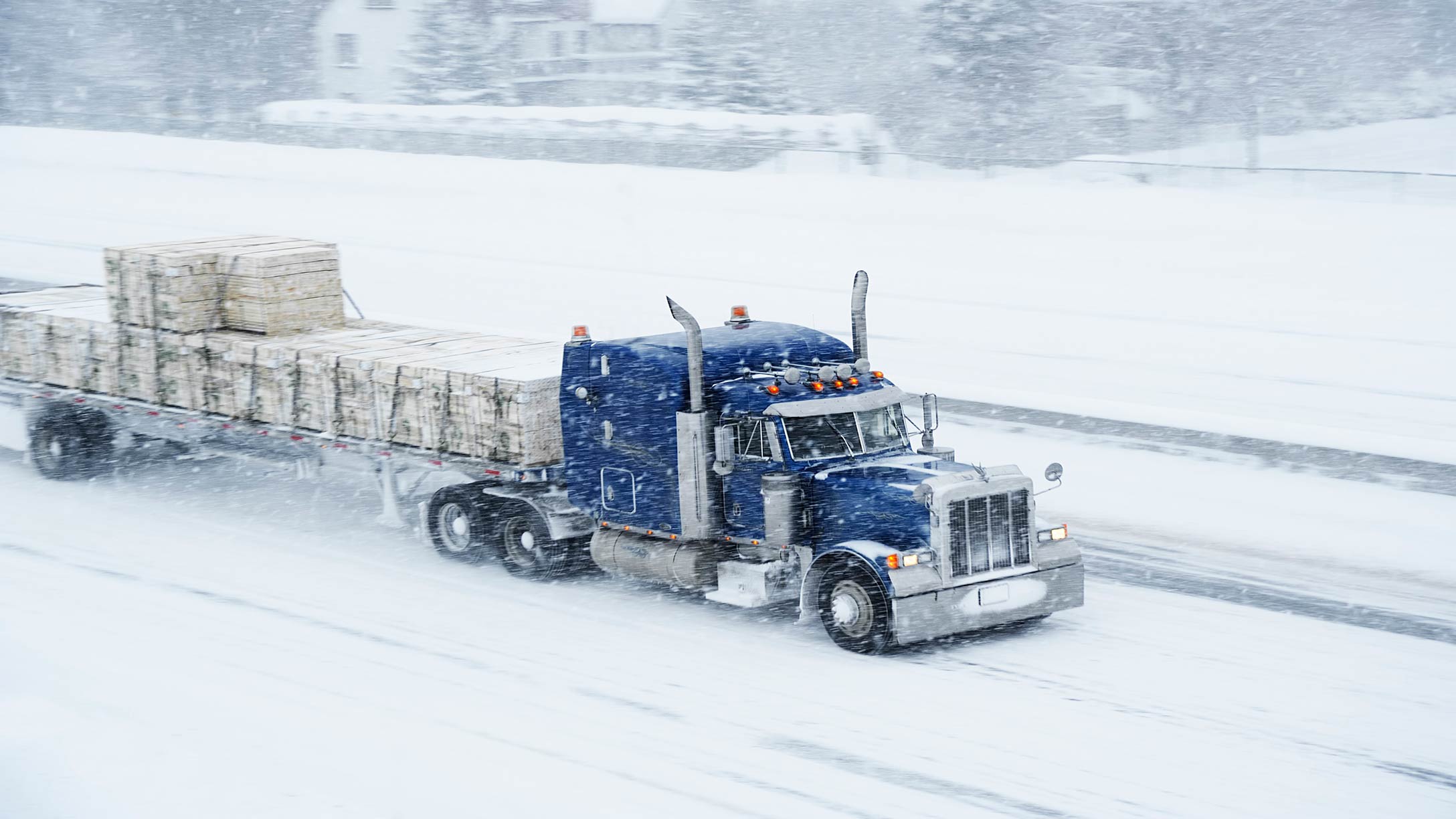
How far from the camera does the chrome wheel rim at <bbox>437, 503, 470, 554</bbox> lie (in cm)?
1548

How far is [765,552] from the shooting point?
43.4 ft

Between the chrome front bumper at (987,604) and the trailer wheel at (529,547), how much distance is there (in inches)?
154

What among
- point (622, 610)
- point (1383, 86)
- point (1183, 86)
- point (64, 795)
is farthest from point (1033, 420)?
point (1383, 86)

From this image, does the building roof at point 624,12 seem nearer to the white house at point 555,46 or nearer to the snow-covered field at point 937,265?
the white house at point 555,46

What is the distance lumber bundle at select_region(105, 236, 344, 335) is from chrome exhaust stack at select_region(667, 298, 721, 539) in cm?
614

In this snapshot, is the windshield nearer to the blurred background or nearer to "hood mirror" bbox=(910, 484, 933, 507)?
"hood mirror" bbox=(910, 484, 933, 507)

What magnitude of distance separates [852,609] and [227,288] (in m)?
9.01

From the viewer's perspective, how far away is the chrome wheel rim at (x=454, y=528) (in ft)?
50.8

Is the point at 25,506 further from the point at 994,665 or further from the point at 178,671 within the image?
the point at 994,665

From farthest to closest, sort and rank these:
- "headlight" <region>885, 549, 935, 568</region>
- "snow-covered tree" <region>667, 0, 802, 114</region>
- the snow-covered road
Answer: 1. "snow-covered tree" <region>667, 0, 802, 114</region>
2. "headlight" <region>885, 549, 935, 568</region>
3. the snow-covered road

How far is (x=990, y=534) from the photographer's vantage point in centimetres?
1260

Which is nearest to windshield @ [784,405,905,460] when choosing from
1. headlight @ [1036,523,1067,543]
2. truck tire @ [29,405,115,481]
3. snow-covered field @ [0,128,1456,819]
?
headlight @ [1036,523,1067,543]

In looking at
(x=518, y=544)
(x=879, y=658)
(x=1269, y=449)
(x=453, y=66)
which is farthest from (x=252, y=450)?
(x=453, y=66)

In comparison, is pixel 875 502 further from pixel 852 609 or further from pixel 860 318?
pixel 860 318
